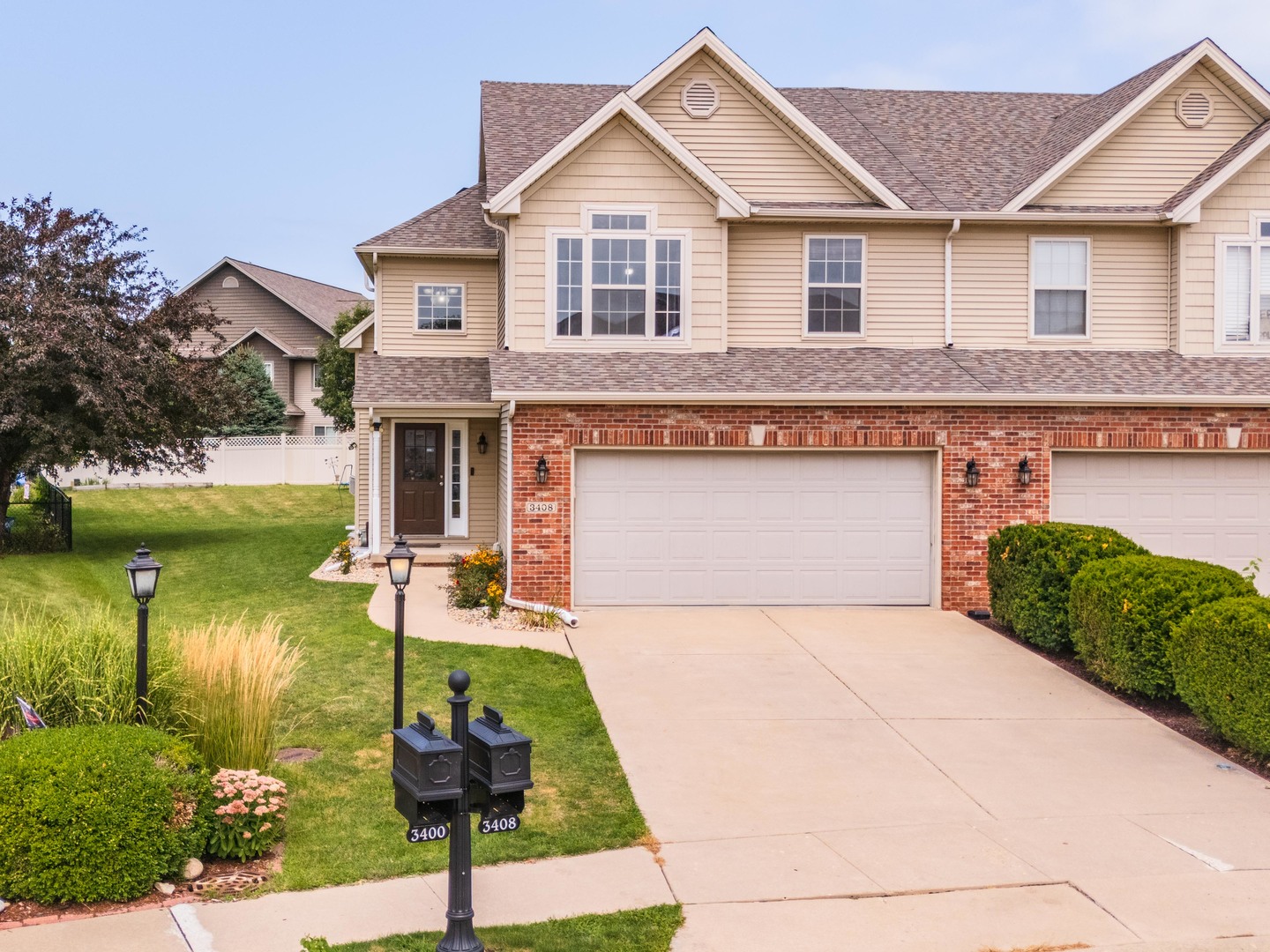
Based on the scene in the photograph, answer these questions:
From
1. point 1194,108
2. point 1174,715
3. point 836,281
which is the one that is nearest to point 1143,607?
point 1174,715

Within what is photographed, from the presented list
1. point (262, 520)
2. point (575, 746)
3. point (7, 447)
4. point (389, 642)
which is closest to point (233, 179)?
point (262, 520)

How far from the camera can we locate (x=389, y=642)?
12555 millimetres

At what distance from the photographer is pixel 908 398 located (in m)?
14.4

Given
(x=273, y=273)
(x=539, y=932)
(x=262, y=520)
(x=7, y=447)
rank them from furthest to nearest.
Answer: (x=273, y=273)
(x=262, y=520)
(x=7, y=447)
(x=539, y=932)

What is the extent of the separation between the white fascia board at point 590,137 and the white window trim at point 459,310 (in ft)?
13.2

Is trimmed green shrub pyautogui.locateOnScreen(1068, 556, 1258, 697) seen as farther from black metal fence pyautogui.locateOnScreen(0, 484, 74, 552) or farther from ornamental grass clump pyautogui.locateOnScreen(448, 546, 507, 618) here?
black metal fence pyautogui.locateOnScreen(0, 484, 74, 552)

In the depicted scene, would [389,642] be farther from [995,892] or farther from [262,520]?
[262,520]

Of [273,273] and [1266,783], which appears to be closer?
[1266,783]

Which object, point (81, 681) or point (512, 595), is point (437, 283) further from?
point (81, 681)

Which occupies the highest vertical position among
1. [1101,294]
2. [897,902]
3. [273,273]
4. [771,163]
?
[273,273]

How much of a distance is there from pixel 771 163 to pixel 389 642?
864 centimetres

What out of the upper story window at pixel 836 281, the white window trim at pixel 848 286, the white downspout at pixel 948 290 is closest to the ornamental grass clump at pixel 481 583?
the white window trim at pixel 848 286

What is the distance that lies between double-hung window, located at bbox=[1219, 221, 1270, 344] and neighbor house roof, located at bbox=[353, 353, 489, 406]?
35.7 ft

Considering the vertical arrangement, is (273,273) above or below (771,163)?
above
